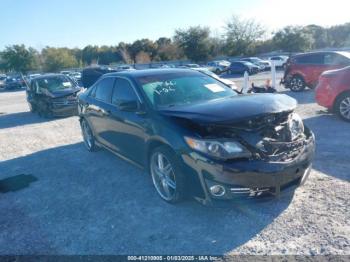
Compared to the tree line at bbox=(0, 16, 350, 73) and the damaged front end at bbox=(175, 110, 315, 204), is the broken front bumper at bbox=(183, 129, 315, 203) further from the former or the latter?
the tree line at bbox=(0, 16, 350, 73)

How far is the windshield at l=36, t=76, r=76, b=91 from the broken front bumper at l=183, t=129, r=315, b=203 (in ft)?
33.9

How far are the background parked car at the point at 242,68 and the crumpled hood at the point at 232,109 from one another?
1135 inches

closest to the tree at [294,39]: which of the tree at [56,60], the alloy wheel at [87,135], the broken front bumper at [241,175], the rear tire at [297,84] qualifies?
the tree at [56,60]

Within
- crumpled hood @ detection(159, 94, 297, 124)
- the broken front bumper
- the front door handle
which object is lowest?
the broken front bumper

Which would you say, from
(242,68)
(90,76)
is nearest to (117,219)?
(90,76)

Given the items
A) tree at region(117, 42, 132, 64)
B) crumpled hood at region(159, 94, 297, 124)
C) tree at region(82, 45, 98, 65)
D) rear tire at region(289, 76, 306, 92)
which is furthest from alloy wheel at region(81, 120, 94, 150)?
tree at region(82, 45, 98, 65)

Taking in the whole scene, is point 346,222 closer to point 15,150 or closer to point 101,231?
point 101,231

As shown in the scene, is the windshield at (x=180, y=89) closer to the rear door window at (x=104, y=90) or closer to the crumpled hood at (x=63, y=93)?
the rear door window at (x=104, y=90)

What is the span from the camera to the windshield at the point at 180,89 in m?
4.52

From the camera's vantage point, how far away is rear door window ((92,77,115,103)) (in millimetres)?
5613

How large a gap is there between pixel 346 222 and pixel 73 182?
12.8 feet

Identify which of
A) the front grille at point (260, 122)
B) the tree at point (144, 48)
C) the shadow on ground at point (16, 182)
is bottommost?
the shadow on ground at point (16, 182)

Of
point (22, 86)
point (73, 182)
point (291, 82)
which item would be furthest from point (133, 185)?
point (22, 86)

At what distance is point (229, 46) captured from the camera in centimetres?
5688
